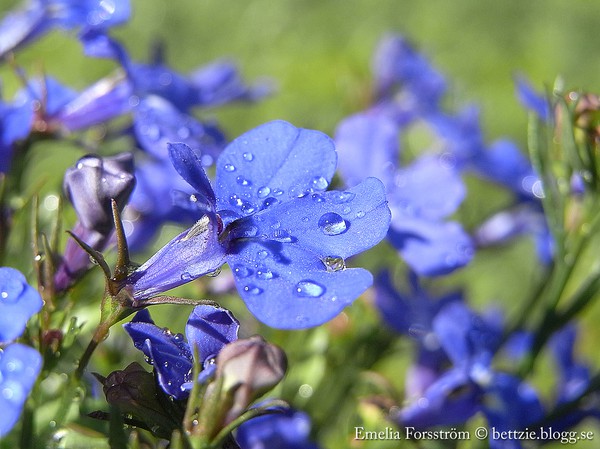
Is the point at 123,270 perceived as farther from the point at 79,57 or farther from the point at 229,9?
the point at 229,9

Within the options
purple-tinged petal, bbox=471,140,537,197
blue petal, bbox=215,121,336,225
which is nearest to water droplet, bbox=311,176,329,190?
blue petal, bbox=215,121,336,225

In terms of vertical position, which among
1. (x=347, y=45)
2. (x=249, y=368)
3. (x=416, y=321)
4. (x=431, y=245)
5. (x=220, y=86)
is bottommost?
(x=347, y=45)

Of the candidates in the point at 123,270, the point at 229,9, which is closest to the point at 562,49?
the point at 229,9

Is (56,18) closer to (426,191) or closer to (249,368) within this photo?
(426,191)

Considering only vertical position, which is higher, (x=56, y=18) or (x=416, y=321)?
(x=56, y=18)

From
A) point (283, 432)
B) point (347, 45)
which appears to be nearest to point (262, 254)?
point (283, 432)

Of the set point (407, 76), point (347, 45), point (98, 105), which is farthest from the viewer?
point (347, 45)

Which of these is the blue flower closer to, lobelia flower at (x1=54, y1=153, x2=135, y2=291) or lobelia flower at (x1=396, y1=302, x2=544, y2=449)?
lobelia flower at (x1=396, y1=302, x2=544, y2=449)
